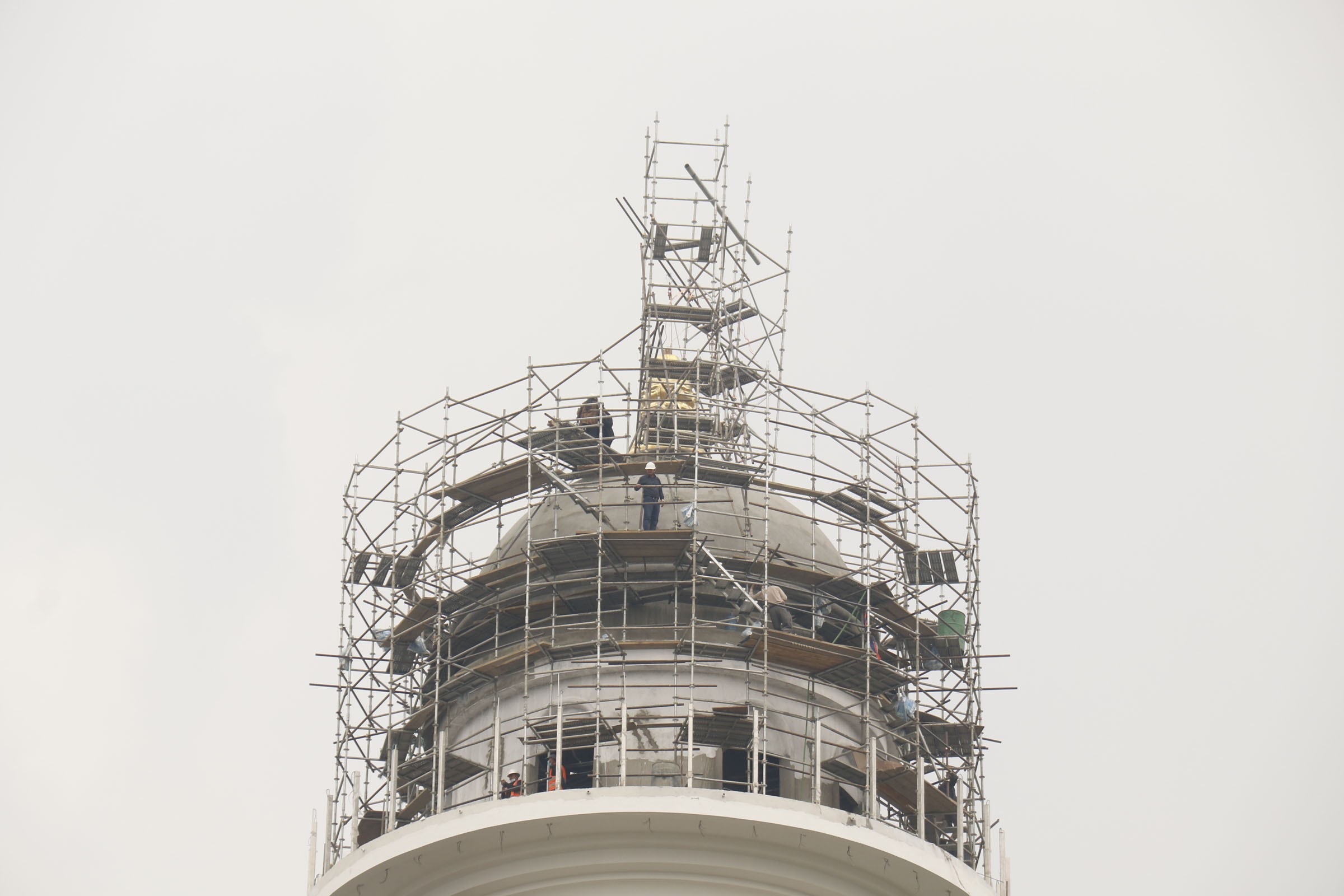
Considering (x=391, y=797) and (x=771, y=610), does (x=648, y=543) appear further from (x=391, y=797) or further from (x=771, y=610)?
(x=391, y=797)

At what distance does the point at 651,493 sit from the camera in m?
47.1

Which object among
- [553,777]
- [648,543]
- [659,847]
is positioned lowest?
[659,847]

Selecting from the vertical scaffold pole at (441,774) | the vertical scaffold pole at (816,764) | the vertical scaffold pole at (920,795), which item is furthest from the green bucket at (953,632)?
the vertical scaffold pole at (441,774)

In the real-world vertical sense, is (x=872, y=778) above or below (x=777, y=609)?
below

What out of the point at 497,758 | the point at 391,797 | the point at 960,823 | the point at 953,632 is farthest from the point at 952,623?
the point at 391,797

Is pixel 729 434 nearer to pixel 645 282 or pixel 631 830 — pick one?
pixel 645 282

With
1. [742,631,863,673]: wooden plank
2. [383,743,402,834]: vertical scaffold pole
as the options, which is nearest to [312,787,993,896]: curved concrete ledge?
[383,743,402,834]: vertical scaffold pole

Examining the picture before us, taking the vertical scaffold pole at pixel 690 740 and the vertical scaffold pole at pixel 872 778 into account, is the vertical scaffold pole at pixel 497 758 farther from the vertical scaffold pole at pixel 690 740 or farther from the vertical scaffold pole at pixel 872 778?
the vertical scaffold pole at pixel 872 778

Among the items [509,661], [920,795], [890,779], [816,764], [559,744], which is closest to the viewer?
[559,744]

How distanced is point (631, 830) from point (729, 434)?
44.4 ft

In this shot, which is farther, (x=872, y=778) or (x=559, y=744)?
(x=872, y=778)

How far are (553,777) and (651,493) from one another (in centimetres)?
593

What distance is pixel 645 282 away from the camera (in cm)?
5678

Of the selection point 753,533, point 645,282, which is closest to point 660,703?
point 753,533
